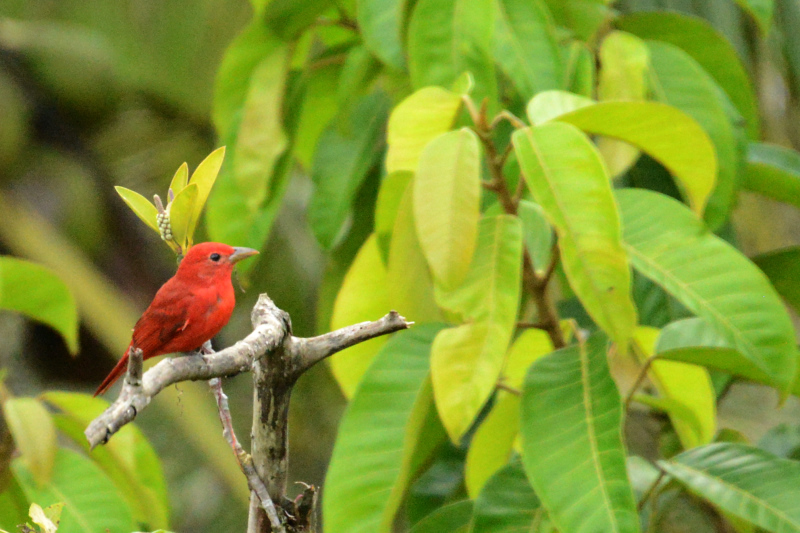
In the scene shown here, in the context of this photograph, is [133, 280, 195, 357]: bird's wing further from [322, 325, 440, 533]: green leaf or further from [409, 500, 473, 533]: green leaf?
[409, 500, 473, 533]: green leaf

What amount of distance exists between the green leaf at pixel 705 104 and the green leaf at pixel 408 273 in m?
0.76

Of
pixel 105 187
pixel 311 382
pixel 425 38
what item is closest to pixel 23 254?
pixel 105 187

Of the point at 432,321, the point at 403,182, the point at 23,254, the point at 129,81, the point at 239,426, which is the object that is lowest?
the point at 239,426

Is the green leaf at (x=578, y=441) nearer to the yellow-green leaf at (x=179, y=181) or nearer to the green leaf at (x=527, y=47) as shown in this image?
the green leaf at (x=527, y=47)

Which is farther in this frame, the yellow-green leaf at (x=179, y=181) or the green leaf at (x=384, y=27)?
the green leaf at (x=384, y=27)

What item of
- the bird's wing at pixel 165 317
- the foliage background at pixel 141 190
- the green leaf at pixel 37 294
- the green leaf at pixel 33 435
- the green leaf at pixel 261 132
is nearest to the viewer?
the bird's wing at pixel 165 317

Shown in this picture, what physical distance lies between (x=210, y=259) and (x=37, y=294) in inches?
41.8

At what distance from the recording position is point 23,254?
4.61 m

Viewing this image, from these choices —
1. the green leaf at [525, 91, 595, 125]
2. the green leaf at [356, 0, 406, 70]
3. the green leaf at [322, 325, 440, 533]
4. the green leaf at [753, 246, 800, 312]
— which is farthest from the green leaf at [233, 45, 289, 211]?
the green leaf at [753, 246, 800, 312]

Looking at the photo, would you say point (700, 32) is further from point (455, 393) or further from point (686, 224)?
point (455, 393)

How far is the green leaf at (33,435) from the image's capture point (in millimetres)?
1655

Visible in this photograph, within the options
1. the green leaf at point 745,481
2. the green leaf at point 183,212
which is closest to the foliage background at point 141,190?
the green leaf at point 745,481

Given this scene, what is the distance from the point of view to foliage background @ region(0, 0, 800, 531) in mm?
4438

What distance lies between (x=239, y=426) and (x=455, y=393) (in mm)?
3104
